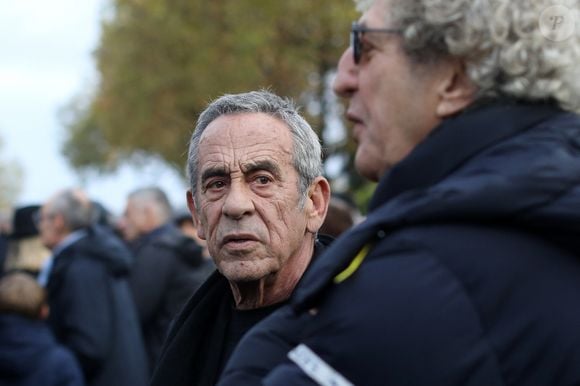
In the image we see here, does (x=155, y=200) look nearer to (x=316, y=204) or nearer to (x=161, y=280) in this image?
(x=161, y=280)

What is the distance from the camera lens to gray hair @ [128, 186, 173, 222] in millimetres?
10203

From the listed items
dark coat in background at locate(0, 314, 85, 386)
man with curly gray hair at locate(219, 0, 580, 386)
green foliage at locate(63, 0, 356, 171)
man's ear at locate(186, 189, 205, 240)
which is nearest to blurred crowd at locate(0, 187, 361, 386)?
dark coat in background at locate(0, 314, 85, 386)

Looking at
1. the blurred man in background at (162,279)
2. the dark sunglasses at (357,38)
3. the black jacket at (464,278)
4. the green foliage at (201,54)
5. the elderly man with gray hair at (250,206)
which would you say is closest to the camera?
the black jacket at (464,278)

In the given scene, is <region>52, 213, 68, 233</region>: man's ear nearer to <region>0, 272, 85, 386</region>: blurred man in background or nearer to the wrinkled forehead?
<region>0, 272, 85, 386</region>: blurred man in background

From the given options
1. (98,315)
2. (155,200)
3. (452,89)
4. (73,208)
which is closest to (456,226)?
(452,89)

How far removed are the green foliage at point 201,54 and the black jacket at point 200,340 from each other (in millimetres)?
23002

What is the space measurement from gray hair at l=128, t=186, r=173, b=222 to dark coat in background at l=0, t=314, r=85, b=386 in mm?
3224

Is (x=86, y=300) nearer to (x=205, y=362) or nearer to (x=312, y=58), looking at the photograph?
(x=205, y=362)

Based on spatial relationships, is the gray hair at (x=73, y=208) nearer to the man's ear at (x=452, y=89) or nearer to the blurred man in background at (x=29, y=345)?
the blurred man in background at (x=29, y=345)

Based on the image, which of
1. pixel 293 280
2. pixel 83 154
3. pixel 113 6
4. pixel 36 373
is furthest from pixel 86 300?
pixel 83 154

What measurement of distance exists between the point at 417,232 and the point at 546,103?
373 mm

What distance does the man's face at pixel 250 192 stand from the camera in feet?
12.3

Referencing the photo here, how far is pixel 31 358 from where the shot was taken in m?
6.80

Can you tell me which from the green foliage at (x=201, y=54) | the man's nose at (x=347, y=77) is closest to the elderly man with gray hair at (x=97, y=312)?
the man's nose at (x=347, y=77)
